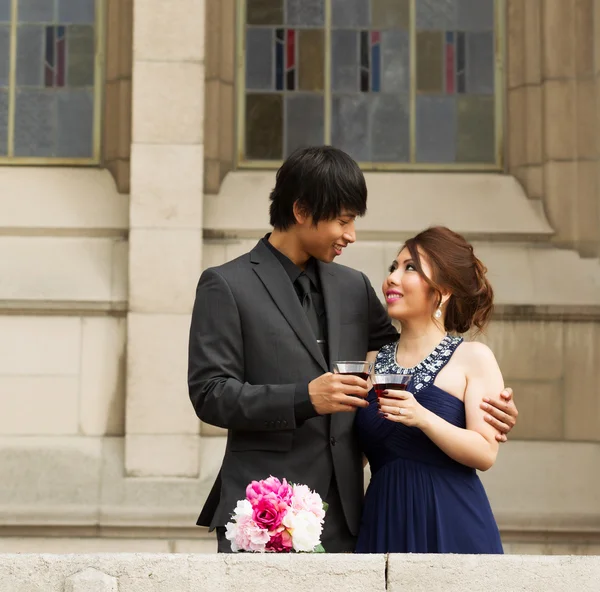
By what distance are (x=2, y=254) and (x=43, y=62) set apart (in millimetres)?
1517

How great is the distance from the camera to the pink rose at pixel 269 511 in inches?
146

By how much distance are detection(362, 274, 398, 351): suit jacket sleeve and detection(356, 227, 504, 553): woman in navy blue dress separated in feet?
0.25

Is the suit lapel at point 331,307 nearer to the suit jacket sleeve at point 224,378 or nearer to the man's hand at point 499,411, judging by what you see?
the suit jacket sleeve at point 224,378

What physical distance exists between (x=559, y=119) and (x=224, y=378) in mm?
5336

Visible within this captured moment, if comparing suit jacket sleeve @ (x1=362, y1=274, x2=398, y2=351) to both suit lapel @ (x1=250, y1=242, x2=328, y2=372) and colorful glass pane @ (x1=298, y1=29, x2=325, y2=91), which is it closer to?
suit lapel @ (x1=250, y1=242, x2=328, y2=372)

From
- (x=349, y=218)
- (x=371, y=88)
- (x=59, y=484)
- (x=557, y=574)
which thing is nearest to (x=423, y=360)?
(x=349, y=218)

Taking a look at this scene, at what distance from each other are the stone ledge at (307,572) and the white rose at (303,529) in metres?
0.23

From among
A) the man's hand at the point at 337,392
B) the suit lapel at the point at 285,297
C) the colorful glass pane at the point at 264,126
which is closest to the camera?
the man's hand at the point at 337,392

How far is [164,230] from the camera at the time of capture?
836cm

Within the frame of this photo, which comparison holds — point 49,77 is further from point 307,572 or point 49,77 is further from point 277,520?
point 307,572

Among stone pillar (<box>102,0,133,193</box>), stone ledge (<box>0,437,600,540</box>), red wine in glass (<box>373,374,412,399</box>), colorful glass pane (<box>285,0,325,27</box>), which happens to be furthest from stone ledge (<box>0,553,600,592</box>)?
colorful glass pane (<box>285,0,325,27</box>)

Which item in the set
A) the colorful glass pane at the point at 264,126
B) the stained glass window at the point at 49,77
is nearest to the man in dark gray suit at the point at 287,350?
the colorful glass pane at the point at 264,126

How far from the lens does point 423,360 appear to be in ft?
14.8

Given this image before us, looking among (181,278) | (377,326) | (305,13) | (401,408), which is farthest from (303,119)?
(401,408)
